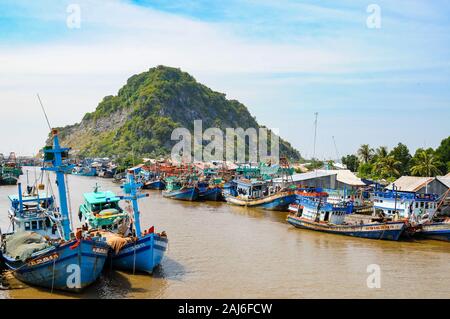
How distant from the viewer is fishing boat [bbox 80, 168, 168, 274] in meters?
21.4

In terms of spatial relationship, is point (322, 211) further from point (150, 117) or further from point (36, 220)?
point (150, 117)

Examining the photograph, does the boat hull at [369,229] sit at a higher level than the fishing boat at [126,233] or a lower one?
lower

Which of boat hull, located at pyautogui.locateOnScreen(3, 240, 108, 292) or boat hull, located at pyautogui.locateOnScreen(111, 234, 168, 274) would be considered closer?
boat hull, located at pyautogui.locateOnScreen(3, 240, 108, 292)

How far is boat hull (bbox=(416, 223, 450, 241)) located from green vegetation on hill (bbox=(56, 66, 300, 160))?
106m

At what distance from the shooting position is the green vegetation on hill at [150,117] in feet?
473

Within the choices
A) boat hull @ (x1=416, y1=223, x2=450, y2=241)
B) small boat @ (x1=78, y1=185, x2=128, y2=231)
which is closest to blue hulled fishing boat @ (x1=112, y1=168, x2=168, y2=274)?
small boat @ (x1=78, y1=185, x2=128, y2=231)

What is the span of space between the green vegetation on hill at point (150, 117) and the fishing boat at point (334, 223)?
327 ft

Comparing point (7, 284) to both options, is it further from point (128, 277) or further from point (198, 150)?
point (198, 150)

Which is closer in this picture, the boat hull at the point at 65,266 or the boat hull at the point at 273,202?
the boat hull at the point at 65,266

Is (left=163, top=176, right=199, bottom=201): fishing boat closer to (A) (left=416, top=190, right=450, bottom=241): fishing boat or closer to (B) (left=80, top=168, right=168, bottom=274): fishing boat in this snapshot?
(B) (left=80, top=168, right=168, bottom=274): fishing boat

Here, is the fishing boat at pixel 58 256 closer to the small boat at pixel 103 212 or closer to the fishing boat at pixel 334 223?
the small boat at pixel 103 212

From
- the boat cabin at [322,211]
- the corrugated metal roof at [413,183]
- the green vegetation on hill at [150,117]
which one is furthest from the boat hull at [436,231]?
the green vegetation on hill at [150,117]
